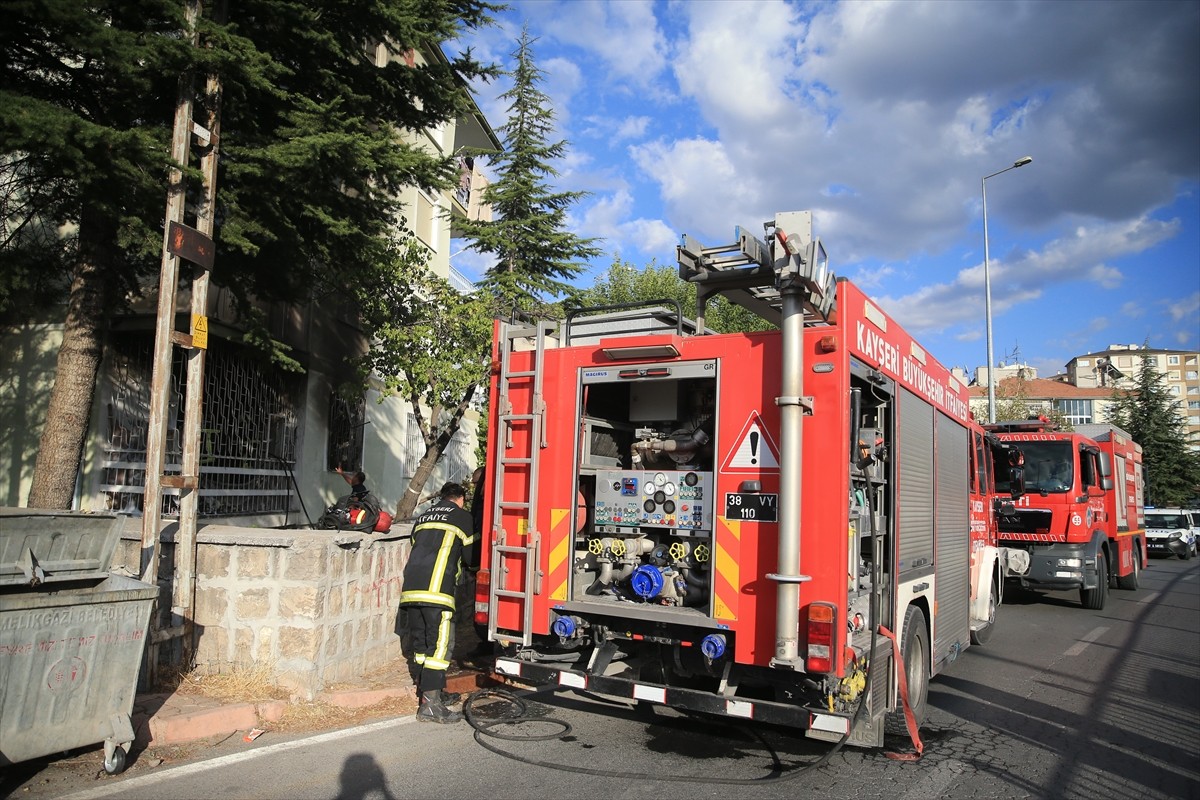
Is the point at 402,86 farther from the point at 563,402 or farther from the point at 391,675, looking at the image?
the point at 391,675

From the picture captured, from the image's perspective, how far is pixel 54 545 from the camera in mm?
4637

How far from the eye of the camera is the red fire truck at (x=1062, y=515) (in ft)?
41.3

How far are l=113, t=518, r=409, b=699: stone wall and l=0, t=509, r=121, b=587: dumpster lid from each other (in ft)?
4.06

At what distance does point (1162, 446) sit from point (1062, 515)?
33.6m

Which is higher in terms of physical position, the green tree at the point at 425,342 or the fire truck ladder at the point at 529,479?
the green tree at the point at 425,342

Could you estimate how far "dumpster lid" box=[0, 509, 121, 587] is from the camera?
14.5 feet

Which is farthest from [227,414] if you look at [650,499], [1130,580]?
[1130,580]

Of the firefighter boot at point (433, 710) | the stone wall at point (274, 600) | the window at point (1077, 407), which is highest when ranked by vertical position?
the window at point (1077, 407)

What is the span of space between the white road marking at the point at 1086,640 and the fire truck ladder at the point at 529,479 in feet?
23.8

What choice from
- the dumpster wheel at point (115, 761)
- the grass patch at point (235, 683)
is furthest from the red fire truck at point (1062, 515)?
the dumpster wheel at point (115, 761)

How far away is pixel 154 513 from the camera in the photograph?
5.93m

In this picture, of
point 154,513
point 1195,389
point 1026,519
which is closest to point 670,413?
point 154,513

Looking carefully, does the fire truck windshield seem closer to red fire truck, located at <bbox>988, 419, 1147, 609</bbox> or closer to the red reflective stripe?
red fire truck, located at <bbox>988, 419, 1147, 609</bbox>

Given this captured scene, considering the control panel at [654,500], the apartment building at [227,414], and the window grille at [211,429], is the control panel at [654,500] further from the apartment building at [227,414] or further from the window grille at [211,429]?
the window grille at [211,429]
